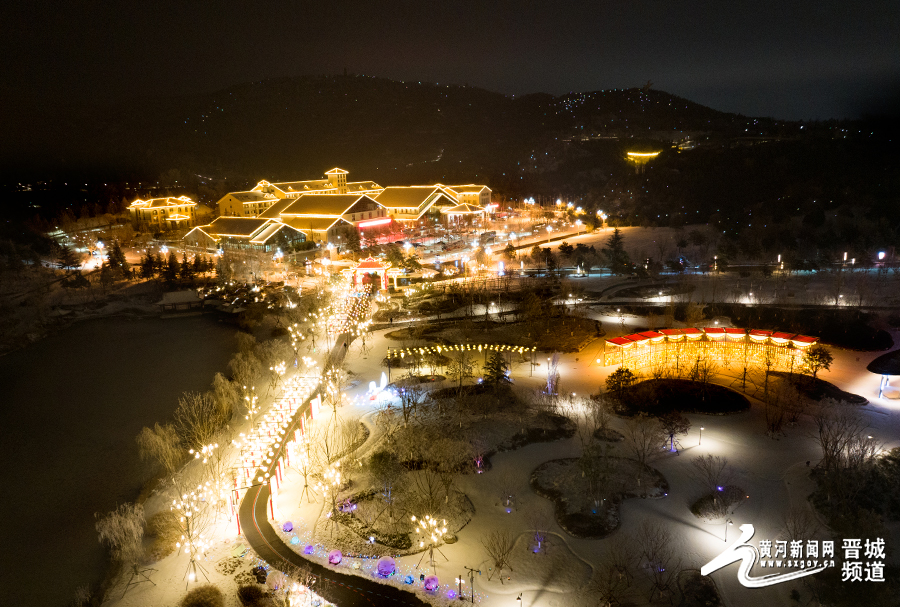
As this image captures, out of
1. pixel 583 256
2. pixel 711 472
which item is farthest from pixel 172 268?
pixel 711 472

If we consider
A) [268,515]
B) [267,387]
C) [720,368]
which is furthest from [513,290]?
[268,515]

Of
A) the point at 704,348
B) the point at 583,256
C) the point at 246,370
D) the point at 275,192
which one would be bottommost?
the point at 246,370

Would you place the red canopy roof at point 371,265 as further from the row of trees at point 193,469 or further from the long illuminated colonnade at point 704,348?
the long illuminated colonnade at point 704,348

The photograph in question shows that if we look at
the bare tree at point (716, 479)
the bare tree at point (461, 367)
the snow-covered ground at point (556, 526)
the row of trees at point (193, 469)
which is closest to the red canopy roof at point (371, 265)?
the row of trees at point (193, 469)

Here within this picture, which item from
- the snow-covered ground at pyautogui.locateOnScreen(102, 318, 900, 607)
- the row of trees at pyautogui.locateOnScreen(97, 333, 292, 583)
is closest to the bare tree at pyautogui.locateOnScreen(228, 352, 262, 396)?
the row of trees at pyautogui.locateOnScreen(97, 333, 292, 583)

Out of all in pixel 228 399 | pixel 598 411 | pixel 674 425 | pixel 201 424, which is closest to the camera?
pixel 674 425

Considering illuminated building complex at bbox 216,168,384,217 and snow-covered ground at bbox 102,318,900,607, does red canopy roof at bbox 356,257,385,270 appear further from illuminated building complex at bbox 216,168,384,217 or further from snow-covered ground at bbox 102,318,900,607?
illuminated building complex at bbox 216,168,384,217

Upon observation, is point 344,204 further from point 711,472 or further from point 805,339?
point 711,472
